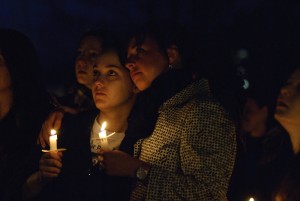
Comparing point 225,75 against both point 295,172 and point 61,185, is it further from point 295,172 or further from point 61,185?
point 61,185

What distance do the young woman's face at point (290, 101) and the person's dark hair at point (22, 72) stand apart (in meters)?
2.23

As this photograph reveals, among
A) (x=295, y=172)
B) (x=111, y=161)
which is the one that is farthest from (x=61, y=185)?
(x=295, y=172)

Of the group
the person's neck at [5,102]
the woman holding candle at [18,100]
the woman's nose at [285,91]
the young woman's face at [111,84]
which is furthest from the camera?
the person's neck at [5,102]

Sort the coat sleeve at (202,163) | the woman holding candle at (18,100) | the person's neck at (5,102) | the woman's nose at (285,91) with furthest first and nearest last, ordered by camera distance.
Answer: the person's neck at (5,102) < the woman holding candle at (18,100) < the woman's nose at (285,91) < the coat sleeve at (202,163)

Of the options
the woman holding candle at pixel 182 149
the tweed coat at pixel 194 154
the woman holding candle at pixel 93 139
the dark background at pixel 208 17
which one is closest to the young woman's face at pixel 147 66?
the woman holding candle at pixel 182 149

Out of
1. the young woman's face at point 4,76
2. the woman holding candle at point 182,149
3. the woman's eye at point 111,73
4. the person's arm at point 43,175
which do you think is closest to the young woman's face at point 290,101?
the woman holding candle at point 182,149

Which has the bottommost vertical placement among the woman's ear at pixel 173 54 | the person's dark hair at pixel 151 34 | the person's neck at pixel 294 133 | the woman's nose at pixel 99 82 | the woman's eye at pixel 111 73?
the person's neck at pixel 294 133

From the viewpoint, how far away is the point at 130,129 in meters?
3.84

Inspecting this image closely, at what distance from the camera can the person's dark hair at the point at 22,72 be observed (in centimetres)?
426

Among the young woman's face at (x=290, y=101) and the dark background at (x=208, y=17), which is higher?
the dark background at (x=208, y=17)

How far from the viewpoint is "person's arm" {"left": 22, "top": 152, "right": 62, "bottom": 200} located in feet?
10.7

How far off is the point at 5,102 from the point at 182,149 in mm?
2061

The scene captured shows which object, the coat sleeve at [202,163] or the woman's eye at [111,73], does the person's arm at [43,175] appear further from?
the woman's eye at [111,73]

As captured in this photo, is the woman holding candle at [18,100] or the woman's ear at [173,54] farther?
the woman holding candle at [18,100]
